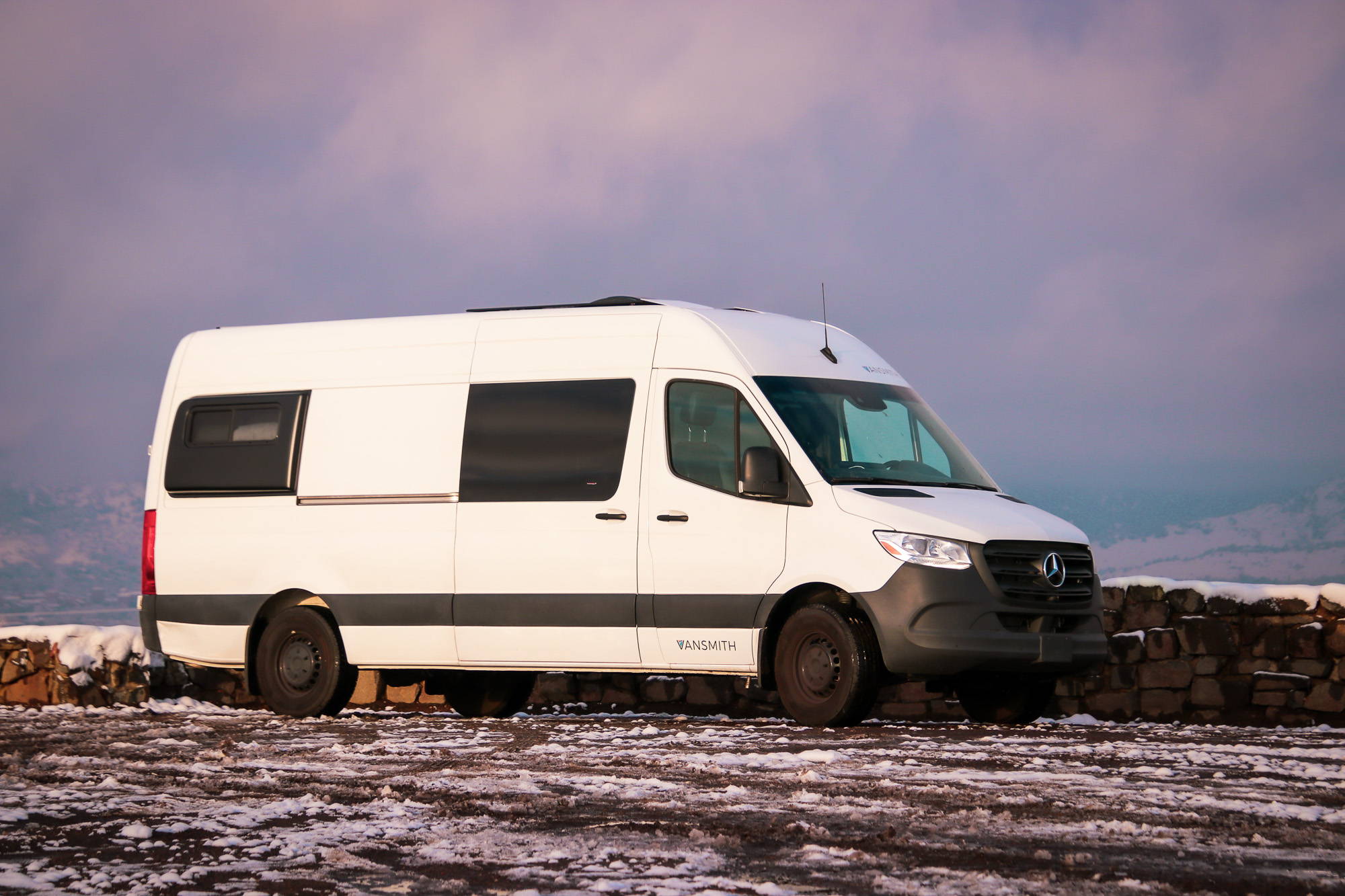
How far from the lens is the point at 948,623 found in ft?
32.8

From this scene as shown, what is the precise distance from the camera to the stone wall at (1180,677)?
1198 cm

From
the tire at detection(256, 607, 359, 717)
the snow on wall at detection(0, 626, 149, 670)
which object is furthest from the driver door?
the snow on wall at detection(0, 626, 149, 670)

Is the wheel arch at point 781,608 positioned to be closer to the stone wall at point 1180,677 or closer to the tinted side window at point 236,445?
the stone wall at point 1180,677

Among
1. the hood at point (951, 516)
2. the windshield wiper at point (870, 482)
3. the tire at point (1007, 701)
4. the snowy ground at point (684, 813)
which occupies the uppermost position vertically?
the windshield wiper at point (870, 482)

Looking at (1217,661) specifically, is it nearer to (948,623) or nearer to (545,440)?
(948,623)

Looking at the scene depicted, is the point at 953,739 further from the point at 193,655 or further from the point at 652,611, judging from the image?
the point at 193,655

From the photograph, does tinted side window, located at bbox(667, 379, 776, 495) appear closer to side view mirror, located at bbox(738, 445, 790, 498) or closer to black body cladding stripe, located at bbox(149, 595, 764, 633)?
side view mirror, located at bbox(738, 445, 790, 498)

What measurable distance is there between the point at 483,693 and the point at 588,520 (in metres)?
2.85

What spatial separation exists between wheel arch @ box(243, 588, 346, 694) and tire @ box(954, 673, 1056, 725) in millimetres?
4676

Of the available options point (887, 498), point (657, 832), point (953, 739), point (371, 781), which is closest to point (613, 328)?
point (887, 498)

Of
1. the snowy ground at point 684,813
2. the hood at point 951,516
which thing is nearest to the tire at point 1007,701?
the snowy ground at point 684,813

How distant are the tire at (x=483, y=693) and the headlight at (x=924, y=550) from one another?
4397 mm

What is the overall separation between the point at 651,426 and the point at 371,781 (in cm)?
378

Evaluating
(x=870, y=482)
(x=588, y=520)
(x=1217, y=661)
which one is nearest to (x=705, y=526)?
(x=588, y=520)
